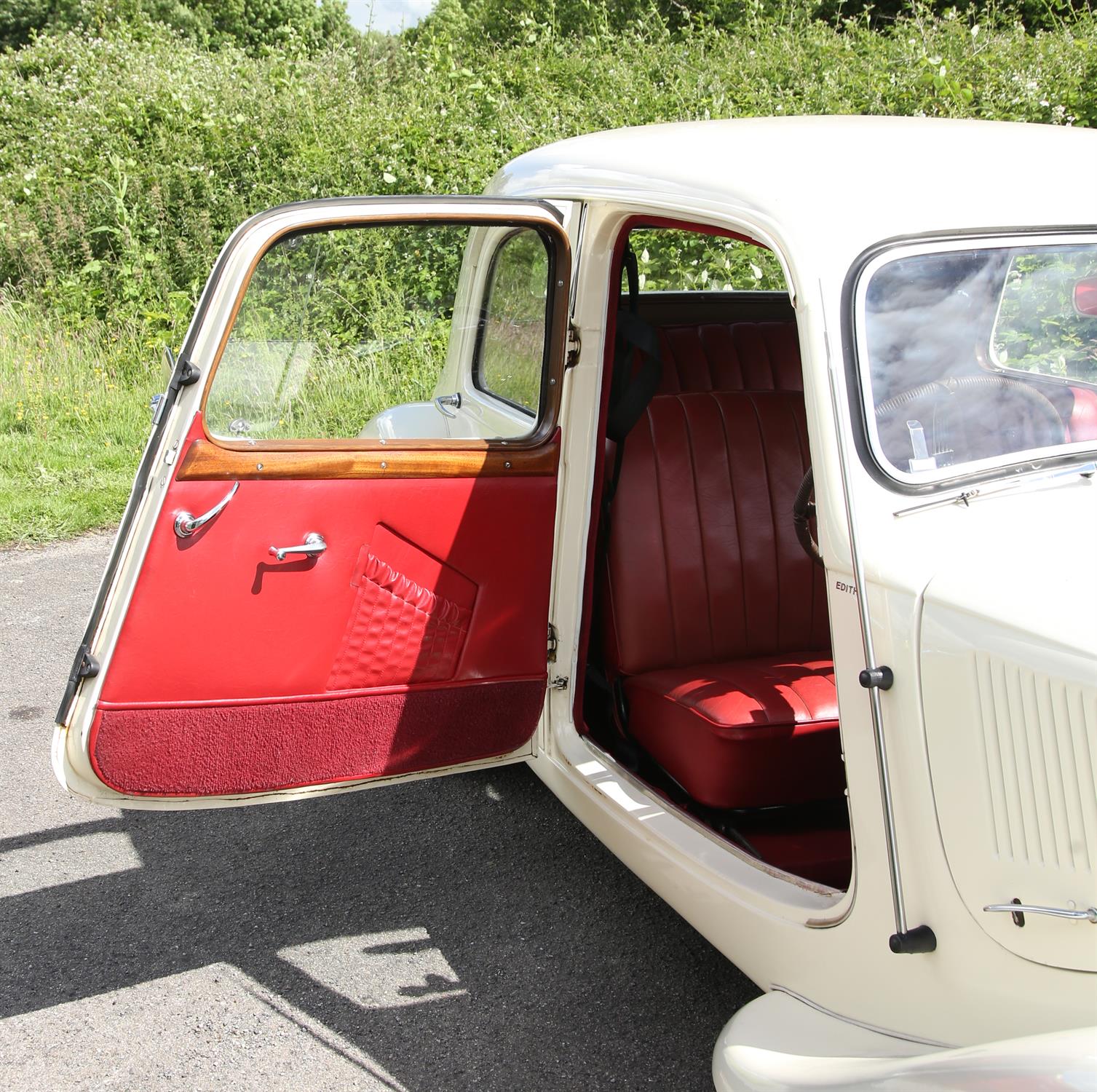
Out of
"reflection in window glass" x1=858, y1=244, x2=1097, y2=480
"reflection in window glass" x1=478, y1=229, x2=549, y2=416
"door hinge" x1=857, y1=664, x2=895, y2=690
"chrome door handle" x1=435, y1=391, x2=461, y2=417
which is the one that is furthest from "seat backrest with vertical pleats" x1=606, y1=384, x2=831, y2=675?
"door hinge" x1=857, y1=664, x2=895, y2=690

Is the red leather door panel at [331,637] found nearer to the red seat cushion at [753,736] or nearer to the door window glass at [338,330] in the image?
the door window glass at [338,330]

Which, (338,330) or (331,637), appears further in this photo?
(338,330)

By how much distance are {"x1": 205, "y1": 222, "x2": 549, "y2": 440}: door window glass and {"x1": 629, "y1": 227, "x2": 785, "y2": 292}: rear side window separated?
3182mm

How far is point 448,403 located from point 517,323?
0.47 m

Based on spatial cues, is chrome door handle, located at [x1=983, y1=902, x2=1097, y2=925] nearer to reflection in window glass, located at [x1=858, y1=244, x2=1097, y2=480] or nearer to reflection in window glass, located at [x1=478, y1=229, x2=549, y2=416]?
reflection in window glass, located at [x1=858, y1=244, x2=1097, y2=480]

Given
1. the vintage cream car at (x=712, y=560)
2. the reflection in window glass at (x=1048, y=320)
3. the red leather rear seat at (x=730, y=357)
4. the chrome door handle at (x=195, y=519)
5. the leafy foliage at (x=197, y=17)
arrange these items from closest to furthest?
the vintage cream car at (x=712, y=560) → the reflection in window glass at (x=1048, y=320) → the chrome door handle at (x=195, y=519) → the red leather rear seat at (x=730, y=357) → the leafy foliage at (x=197, y=17)

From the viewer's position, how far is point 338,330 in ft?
8.96

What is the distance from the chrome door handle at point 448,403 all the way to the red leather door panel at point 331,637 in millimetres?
839

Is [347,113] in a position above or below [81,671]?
above

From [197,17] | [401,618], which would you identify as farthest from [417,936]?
[197,17]

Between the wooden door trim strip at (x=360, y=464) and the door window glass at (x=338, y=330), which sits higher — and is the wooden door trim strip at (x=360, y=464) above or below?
below

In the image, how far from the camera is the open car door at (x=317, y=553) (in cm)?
236

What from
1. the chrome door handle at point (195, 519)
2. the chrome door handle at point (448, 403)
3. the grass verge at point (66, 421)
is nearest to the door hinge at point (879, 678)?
the chrome door handle at point (195, 519)

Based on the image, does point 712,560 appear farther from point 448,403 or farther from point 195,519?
point 195,519
